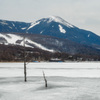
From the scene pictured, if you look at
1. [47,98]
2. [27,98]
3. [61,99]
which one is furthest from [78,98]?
[27,98]

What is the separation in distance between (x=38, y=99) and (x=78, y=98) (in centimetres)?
510

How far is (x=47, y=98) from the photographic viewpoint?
27.4m

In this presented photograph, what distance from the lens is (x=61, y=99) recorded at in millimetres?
26859

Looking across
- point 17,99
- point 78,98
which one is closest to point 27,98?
point 17,99

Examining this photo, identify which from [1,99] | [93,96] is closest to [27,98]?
[1,99]

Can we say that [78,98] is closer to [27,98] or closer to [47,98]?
[47,98]

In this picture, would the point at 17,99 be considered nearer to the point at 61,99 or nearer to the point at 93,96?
the point at 61,99

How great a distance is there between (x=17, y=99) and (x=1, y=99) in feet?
6.59

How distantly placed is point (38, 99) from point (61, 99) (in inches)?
113

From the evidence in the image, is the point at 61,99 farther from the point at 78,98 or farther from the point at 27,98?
the point at 27,98

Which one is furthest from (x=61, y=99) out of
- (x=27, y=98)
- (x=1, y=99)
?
(x=1, y=99)

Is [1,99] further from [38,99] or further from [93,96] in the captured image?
[93,96]

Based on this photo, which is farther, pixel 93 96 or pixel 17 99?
pixel 93 96

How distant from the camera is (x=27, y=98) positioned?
27.4 meters
